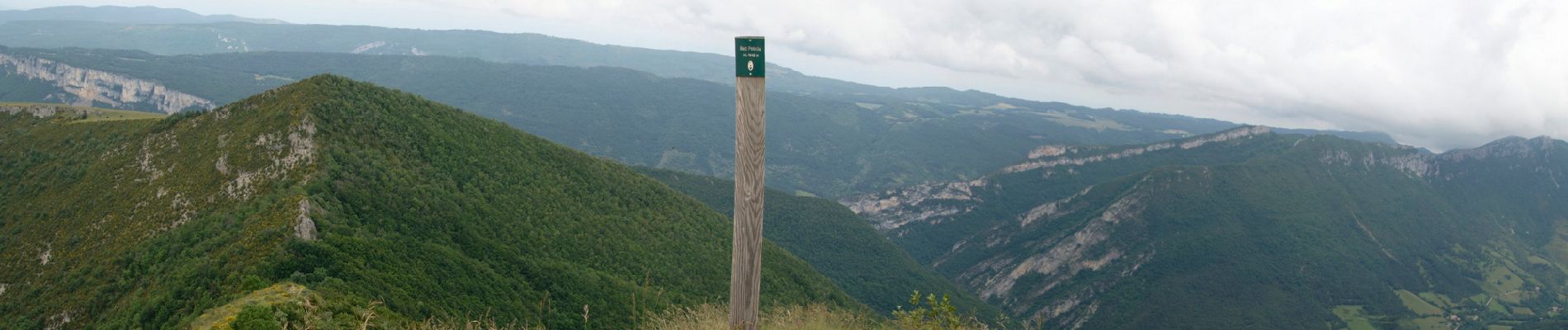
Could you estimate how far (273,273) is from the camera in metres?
38.3

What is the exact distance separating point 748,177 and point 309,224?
147 feet

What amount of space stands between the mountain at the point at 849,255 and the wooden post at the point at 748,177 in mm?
146944

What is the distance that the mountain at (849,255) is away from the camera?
536ft

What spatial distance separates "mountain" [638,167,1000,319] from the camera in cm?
16325

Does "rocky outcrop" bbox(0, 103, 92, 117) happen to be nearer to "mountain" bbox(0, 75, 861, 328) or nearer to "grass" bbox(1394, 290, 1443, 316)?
"mountain" bbox(0, 75, 861, 328)

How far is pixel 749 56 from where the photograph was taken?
8.52 metres

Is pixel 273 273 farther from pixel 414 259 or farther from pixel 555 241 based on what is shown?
pixel 555 241

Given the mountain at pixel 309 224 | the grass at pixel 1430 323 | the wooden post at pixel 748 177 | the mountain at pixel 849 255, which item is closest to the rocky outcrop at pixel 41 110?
the mountain at pixel 309 224

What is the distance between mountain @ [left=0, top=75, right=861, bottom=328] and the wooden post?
25.7ft

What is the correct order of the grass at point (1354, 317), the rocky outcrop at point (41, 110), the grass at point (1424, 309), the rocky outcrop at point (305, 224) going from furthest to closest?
1. the grass at point (1424, 309)
2. the grass at point (1354, 317)
3. the rocky outcrop at point (41, 110)
4. the rocky outcrop at point (305, 224)

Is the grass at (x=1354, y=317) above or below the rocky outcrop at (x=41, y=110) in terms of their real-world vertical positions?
below

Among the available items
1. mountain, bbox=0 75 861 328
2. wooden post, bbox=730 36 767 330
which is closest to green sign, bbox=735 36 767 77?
wooden post, bbox=730 36 767 330

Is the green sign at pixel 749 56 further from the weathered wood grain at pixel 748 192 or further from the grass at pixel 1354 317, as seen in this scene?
the grass at pixel 1354 317

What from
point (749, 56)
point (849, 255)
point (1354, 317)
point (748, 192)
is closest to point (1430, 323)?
point (1354, 317)
